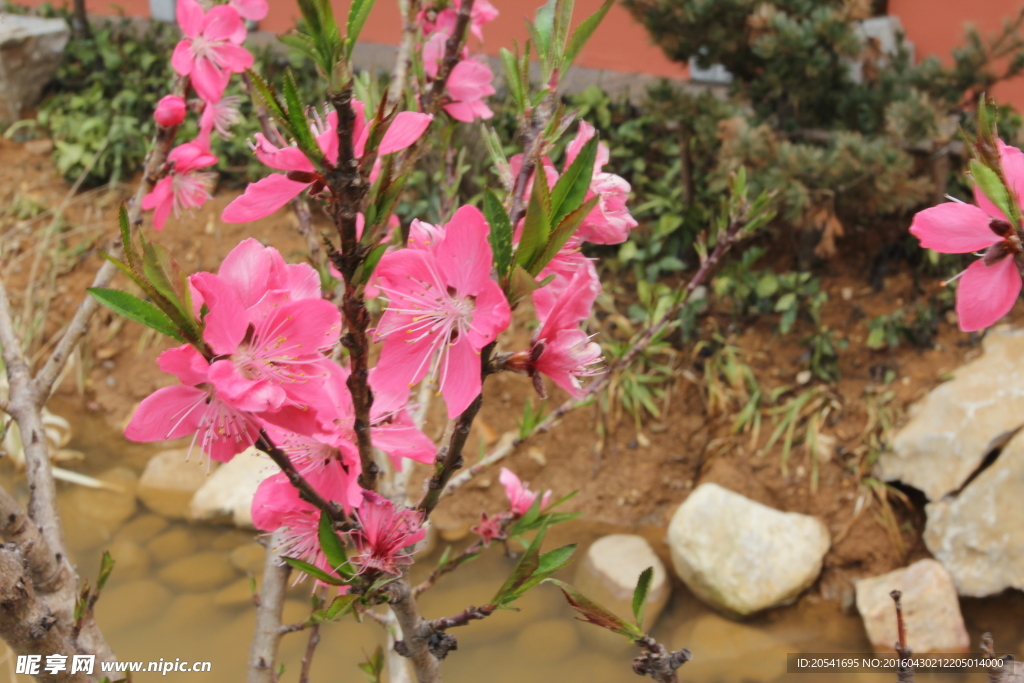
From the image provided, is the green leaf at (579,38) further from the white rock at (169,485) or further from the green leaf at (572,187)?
the white rock at (169,485)

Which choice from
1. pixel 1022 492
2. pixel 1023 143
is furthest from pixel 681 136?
pixel 1022 492

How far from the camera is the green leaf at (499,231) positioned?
0.44m

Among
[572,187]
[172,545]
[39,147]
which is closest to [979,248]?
[572,187]

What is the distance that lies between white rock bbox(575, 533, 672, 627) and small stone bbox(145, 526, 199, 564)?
57.1 inches

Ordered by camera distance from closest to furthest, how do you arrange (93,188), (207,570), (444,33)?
(444,33) → (207,570) → (93,188)

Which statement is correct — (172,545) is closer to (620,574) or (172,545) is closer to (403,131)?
(620,574)

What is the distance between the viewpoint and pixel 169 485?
312cm

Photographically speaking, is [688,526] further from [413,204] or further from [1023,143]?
[413,204]

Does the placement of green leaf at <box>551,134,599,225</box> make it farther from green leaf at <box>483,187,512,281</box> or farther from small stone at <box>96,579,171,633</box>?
small stone at <box>96,579,171,633</box>

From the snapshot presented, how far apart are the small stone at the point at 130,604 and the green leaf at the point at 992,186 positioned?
274 cm

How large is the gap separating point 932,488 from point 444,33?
2.29m

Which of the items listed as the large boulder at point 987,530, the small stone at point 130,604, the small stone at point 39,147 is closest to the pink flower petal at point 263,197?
the small stone at point 130,604

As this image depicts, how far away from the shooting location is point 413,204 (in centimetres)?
380

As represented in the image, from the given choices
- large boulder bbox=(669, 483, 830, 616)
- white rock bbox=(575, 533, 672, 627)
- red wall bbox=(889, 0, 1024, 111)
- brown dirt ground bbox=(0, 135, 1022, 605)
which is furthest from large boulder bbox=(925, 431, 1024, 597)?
red wall bbox=(889, 0, 1024, 111)
